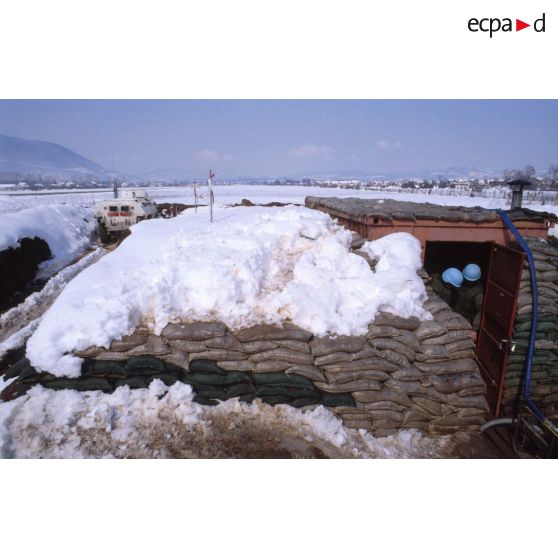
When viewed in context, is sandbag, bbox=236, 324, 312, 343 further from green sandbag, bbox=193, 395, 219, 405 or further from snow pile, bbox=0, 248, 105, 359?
snow pile, bbox=0, 248, 105, 359

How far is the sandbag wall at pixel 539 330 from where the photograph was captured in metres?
5.60

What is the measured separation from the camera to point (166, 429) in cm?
370

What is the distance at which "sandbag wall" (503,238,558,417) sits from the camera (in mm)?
5602

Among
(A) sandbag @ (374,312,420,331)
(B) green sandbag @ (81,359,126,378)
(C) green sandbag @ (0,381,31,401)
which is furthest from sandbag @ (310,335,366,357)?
(C) green sandbag @ (0,381,31,401)

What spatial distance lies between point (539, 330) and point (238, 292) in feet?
15.2

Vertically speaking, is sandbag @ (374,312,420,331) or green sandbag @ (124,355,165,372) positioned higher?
sandbag @ (374,312,420,331)

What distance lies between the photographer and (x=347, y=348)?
13.3 ft

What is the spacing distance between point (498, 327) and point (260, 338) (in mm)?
4136

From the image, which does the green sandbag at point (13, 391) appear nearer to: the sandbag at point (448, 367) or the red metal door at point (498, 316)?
the sandbag at point (448, 367)

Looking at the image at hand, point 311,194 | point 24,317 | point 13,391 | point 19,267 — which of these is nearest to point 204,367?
point 13,391

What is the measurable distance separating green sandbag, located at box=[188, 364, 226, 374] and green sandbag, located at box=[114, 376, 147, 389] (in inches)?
20.2

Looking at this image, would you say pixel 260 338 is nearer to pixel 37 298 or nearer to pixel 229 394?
pixel 229 394

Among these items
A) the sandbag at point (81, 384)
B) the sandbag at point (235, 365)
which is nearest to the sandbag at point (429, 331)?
the sandbag at point (235, 365)

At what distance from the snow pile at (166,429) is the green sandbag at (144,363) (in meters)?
0.17
